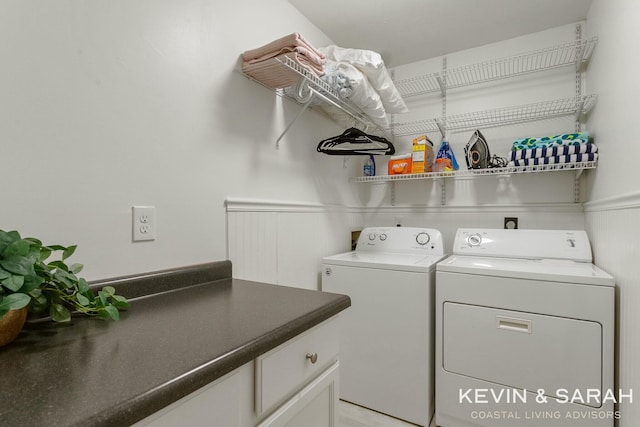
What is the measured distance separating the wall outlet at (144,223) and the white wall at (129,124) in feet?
0.07

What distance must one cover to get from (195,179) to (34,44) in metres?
0.59

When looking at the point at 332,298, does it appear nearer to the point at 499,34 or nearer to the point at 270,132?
the point at 270,132

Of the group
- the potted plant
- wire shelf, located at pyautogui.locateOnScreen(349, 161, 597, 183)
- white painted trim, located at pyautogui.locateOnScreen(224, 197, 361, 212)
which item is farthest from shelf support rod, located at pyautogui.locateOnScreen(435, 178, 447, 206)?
the potted plant

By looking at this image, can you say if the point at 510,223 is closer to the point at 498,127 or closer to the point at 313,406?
the point at 498,127

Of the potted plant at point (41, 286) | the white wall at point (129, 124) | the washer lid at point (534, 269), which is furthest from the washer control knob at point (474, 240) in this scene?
the potted plant at point (41, 286)

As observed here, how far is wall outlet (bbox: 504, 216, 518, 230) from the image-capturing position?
7.10ft

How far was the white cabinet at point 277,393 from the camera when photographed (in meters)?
0.59

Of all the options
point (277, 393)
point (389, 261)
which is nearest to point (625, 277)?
point (389, 261)

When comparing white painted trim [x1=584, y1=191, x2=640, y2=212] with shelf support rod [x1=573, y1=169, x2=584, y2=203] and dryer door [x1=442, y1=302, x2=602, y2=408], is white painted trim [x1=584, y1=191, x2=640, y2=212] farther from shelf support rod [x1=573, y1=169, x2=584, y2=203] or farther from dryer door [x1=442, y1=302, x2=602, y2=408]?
dryer door [x1=442, y1=302, x2=602, y2=408]

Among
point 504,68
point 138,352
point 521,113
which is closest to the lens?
point 138,352

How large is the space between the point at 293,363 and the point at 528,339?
126 centimetres

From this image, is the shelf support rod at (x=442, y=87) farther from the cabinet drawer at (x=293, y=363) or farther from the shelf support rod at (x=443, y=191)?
the cabinet drawer at (x=293, y=363)

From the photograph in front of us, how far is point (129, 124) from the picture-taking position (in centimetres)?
106

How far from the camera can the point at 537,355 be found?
1.49m
